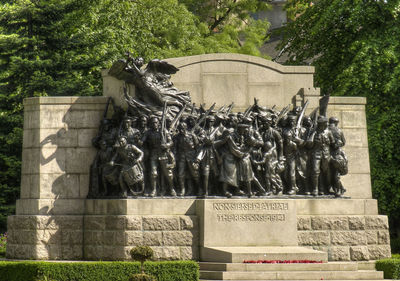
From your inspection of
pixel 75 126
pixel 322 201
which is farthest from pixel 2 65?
pixel 322 201

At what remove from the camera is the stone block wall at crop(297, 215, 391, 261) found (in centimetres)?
2303

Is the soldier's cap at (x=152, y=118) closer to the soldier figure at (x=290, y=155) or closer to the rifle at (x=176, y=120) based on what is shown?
the rifle at (x=176, y=120)

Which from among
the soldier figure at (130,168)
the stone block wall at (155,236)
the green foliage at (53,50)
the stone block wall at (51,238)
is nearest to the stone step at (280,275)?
the stone block wall at (155,236)

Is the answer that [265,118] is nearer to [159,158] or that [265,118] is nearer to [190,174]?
[190,174]

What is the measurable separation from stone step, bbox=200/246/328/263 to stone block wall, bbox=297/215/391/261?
1.77 m

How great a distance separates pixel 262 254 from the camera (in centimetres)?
2019

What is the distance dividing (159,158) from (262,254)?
13.8 feet

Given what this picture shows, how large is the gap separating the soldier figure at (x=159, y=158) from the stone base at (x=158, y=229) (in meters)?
0.53

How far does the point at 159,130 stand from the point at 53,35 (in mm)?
11201

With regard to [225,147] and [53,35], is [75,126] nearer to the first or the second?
[225,147]

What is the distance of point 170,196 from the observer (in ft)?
73.9

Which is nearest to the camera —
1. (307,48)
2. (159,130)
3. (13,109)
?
(159,130)

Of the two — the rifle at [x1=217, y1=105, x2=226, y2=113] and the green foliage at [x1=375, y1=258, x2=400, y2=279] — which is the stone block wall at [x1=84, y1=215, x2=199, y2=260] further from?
the green foliage at [x1=375, y1=258, x2=400, y2=279]

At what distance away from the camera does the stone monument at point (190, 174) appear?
875 inches
